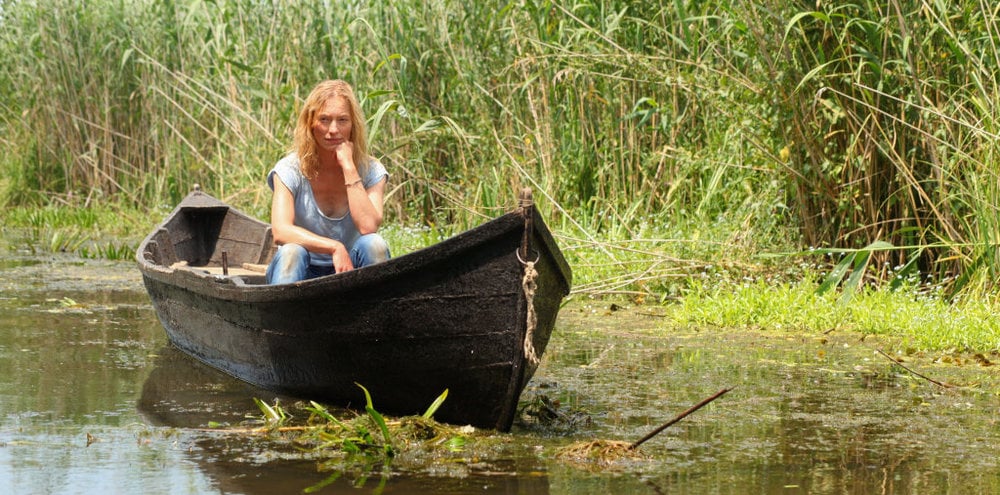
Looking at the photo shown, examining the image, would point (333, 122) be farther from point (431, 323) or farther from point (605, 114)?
point (605, 114)

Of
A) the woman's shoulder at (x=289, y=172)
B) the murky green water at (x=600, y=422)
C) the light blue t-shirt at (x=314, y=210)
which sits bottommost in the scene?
the murky green water at (x=600, y=422)

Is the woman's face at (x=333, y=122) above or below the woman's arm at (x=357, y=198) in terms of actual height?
above

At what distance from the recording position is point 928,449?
14.8 ft

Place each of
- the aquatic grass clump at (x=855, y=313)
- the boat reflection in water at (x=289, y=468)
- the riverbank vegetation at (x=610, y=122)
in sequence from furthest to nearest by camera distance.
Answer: the riverbank vegetation at (x=610, y=122) → the aquatic grass clump at (x=855, y=313) → the boat reflection in water at (x=289, y=468)

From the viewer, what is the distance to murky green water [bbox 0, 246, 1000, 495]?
406 cm

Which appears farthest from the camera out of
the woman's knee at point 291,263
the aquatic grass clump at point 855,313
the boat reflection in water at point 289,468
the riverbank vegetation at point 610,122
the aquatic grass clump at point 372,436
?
the riverbank vegetation at point 610,122

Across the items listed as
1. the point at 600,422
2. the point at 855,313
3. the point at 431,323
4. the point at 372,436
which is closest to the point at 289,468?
the point at 372,436

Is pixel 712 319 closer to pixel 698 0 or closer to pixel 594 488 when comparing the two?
pixel 698 0

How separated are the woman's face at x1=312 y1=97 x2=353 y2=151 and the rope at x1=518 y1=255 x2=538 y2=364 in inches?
52.2

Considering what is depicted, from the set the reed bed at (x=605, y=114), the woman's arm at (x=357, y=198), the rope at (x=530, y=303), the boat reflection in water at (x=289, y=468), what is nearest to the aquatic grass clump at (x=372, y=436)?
the boat reflection in water at (x=289, y=468)

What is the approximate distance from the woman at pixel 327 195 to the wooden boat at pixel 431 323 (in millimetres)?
303

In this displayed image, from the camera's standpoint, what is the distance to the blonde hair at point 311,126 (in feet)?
17.9

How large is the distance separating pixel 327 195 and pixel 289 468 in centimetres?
174

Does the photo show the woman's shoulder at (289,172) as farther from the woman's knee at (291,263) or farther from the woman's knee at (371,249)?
the woman's knee at (371,249)
